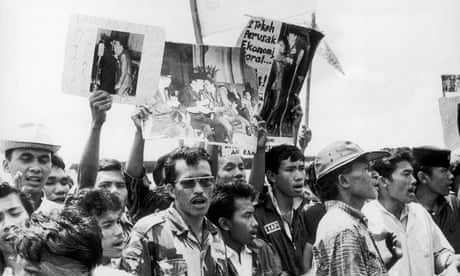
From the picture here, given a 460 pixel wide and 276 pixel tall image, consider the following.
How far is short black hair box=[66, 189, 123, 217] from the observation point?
2.60 metres

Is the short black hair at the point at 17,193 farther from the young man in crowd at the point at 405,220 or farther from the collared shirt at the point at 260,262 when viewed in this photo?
the young man in crowd at the point at 405,220

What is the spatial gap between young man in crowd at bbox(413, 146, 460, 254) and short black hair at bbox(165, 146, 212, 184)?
135 centimetres

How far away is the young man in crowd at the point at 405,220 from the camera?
349 centimetres

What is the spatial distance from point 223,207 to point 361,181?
21.0 inches

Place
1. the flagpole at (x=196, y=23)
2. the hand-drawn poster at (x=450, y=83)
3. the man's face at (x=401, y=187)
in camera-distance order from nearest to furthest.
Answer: the flagpole at (x=196, y=23), the man's face at (x=401, y=187), the hand-drawn poster at (x=450, y=83)

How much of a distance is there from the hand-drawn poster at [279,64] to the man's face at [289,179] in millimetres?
172

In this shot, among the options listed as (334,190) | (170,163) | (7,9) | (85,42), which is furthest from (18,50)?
(334,190)

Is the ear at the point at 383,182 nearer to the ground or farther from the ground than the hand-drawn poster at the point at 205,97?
nearer to the ground

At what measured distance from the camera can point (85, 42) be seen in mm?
2785

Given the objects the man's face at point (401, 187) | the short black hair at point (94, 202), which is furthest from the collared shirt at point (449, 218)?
the short black hair at point (94, 202)

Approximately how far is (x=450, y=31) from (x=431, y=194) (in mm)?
881

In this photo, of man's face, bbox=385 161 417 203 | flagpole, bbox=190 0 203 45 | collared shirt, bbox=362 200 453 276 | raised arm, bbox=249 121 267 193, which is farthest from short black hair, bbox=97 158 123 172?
man's face, bbox=385 161 417 203

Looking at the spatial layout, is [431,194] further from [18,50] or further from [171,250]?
[18,50]

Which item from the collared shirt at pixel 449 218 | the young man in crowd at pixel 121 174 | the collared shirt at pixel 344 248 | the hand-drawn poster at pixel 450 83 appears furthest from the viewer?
the hand-drawn poster at pixel 450 83
